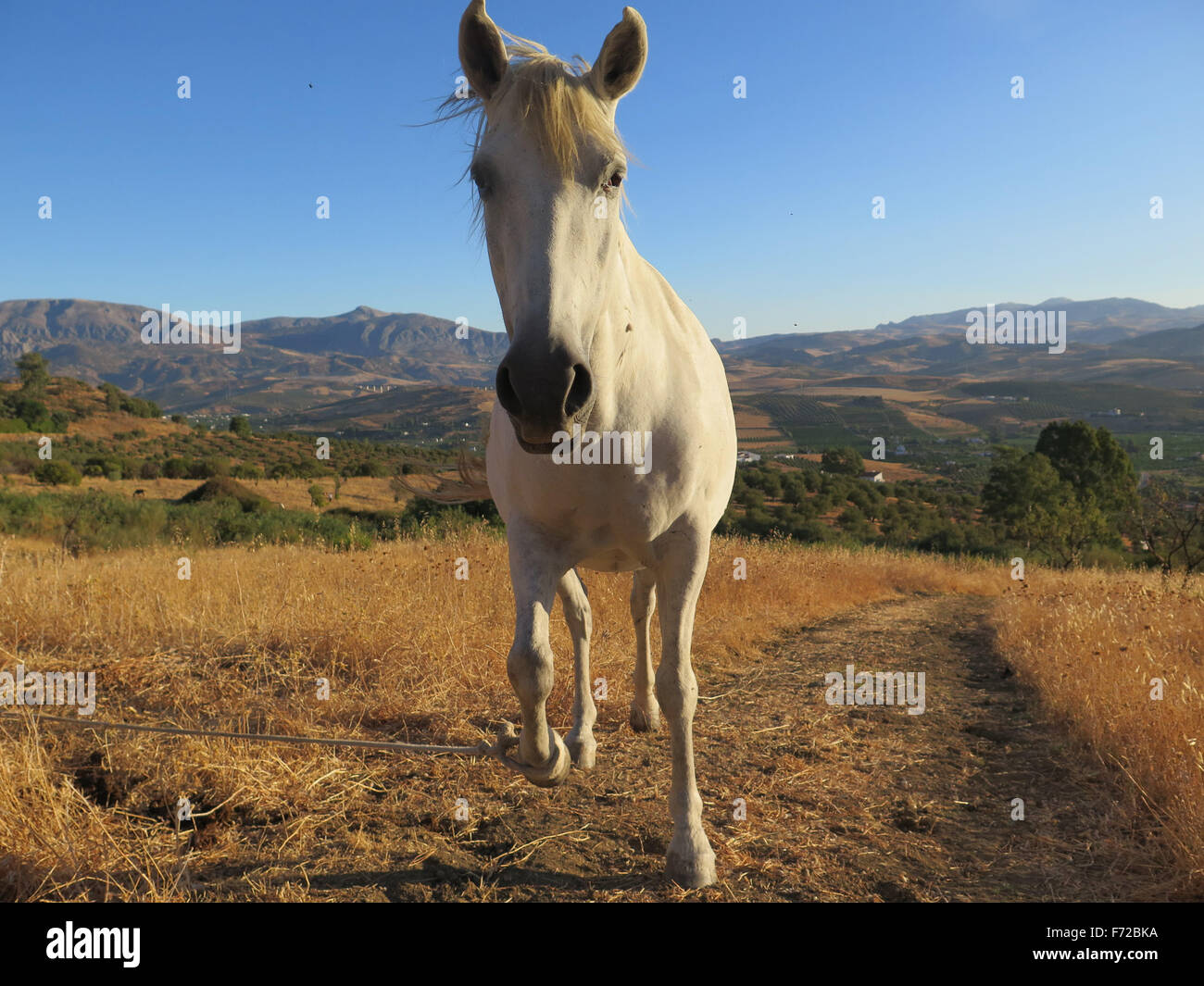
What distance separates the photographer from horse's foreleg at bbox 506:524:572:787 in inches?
109

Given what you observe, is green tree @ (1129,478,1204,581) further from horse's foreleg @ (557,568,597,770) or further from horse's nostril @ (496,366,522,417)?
horse's nostril @ (496,366,522,417)

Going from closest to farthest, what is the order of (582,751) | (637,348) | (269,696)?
(637,348) < (582,751) < (269,696)

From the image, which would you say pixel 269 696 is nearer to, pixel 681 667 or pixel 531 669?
pixel 531 669

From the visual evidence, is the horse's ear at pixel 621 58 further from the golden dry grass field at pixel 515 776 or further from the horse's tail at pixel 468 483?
the golden dry grass field at pixel 515 776

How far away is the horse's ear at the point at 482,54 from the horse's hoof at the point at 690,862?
9.92ft

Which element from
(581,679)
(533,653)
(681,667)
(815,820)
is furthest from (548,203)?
(815,820)

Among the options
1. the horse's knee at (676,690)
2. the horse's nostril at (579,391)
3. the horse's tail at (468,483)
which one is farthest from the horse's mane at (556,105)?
the horse's tail at (468,483)

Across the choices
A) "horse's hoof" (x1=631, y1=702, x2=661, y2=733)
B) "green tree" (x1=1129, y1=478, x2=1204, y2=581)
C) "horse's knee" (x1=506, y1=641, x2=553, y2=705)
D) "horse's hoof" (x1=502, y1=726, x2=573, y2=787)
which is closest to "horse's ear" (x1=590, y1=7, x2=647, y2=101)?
"horse's knee" (x1=506, y1=641, x2=553, y2=705)

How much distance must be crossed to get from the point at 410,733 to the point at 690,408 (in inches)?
113

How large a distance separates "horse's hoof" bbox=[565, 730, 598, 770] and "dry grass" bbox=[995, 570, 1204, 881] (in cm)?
277

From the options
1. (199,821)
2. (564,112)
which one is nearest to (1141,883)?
(564,112)

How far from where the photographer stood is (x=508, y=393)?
6.59 feet

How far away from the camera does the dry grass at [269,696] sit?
2914mm

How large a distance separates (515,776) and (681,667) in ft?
4.87
